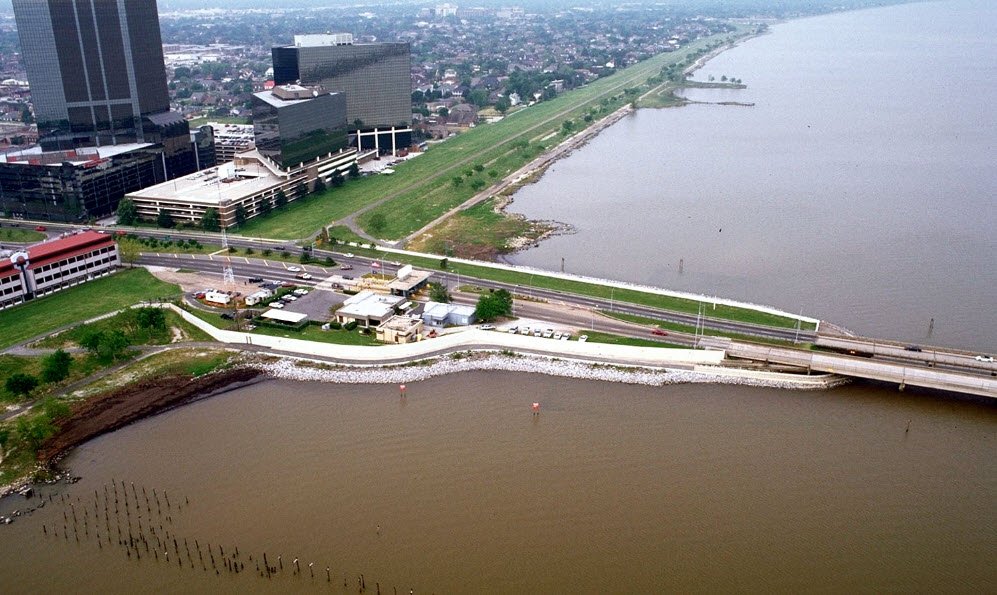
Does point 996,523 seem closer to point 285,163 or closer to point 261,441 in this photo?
point 261,441

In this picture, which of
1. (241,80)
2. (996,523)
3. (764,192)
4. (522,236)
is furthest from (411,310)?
(241,80)

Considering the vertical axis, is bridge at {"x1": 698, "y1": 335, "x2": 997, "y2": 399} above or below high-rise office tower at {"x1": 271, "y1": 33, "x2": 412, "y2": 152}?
below

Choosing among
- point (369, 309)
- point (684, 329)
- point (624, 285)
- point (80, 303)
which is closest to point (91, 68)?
point (80, 303)

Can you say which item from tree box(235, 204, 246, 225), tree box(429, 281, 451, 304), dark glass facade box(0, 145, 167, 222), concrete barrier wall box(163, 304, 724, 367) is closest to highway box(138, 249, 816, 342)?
tree box(429, 281, 451, 304)

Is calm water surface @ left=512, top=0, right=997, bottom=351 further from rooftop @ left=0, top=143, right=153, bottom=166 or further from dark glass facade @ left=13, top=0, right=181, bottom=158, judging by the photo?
dark glass facade @ left=13, top=0, right=181, bottom=158

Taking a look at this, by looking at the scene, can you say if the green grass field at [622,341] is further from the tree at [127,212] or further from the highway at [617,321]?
the tree at [127,212]

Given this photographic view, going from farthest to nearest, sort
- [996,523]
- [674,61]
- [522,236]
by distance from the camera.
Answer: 1. [674,61]
2. [522,236]
3. [996,523]

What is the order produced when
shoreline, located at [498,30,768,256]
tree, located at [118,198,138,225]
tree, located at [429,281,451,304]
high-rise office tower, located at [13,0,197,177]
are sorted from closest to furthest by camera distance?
1. tree, located at [429,281,451,304]
2. shoreline, located at [498,30,768,256]
3. tree, located at [118,198,138,225]
4. high-rise office tower, located at [13,0,197,177]
